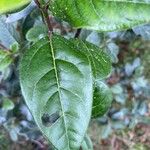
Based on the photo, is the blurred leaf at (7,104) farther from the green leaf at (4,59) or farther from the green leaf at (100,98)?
the green leaf at (100,98)

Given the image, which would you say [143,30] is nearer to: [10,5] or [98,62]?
[98,62]

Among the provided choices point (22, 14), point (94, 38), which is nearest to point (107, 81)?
point (94, 38)

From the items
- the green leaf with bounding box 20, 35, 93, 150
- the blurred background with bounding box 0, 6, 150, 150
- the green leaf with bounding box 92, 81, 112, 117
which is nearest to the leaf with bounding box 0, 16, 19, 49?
the blurred background with bounding box 0, 6, 150, 150

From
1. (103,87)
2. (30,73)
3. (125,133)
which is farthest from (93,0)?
(125,133)

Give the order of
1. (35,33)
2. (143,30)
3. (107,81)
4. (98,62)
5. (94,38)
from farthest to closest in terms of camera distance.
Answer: (107,81)
(94,38)
(143,30)
(35,33)
(98,62)

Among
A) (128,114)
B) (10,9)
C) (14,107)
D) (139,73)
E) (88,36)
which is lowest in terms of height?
(128,114)

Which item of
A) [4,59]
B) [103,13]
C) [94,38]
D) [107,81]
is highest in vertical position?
[103,13]

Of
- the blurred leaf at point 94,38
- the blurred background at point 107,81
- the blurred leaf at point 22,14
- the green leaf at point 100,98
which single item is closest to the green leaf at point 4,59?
the blurred background at point 107,81

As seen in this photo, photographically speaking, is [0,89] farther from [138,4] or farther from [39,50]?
[138,4]
